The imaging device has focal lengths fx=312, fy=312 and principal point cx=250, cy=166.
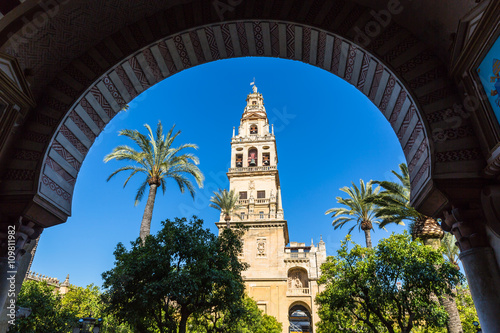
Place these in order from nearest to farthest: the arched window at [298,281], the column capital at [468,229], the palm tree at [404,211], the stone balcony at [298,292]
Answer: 1. the column capital at [468,229]
2. the palm tree at [404,211]
3. the stone balcony at [298,292]
4. the arched window at [298,281]

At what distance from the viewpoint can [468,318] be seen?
20.3m

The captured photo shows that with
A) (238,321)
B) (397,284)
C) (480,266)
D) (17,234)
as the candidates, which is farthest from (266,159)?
(480,266)

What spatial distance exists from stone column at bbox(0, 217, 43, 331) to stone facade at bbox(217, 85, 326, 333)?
30.5m

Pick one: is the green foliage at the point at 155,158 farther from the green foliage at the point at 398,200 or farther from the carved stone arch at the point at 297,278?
the carved stone arch at the point at 297,278

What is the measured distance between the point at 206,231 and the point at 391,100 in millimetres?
9687

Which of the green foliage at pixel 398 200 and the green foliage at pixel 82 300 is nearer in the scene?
the green foliage at pixel 398 200

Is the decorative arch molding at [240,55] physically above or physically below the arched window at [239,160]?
below

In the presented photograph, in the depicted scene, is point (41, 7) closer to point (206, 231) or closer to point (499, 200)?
point (499, 200)

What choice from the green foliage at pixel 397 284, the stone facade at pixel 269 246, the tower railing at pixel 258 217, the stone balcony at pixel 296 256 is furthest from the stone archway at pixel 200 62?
the stone balcony at pixel 296 256

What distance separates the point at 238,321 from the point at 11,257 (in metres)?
11.3

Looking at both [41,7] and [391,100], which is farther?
[391,100]

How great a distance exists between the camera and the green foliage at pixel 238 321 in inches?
518

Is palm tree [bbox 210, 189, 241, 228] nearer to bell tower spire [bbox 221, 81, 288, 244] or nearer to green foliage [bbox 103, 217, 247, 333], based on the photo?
bell tower spire [bbox 221, 81, 288, 244]

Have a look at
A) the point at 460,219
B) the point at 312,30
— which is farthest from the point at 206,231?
the point at 460,219
